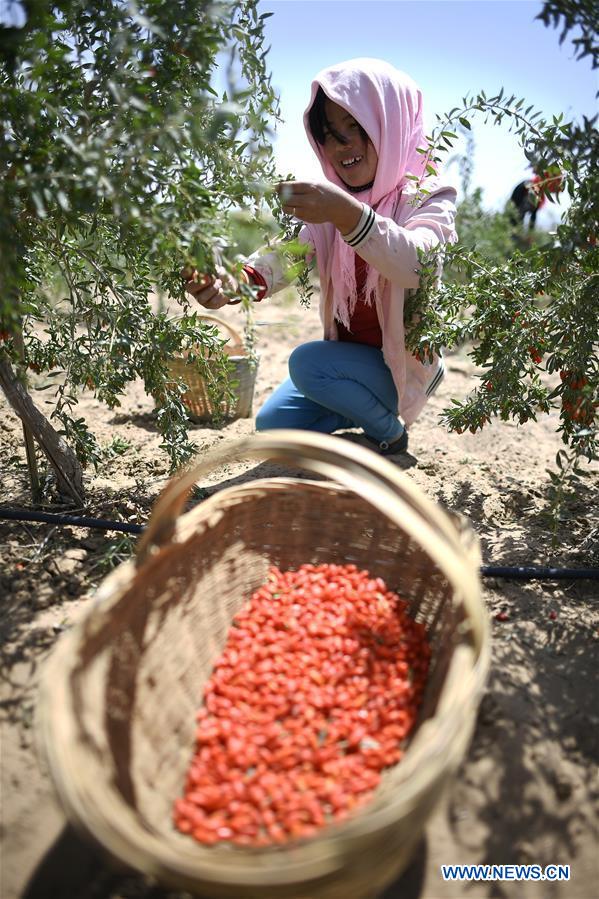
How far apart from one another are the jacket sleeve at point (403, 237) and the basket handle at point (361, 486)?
4.53ft

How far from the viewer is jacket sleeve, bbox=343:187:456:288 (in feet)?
8.86

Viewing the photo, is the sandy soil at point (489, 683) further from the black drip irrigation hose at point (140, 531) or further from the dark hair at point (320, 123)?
the dark hair at point (320, 123)

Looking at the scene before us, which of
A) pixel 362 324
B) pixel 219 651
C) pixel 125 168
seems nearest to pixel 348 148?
pixel 362 324

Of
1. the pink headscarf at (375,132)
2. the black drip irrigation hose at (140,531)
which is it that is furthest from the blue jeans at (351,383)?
the black drip irrigation hose at (140,531)

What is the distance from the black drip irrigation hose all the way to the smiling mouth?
1859 millimetres

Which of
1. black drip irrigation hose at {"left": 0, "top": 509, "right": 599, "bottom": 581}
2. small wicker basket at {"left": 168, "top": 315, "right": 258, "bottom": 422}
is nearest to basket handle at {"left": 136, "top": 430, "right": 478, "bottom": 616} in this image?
black drip irrigation hose at {"left": 0, "top": 509, "right": 599, "bottom": 581}

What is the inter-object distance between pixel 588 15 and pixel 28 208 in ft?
5.78

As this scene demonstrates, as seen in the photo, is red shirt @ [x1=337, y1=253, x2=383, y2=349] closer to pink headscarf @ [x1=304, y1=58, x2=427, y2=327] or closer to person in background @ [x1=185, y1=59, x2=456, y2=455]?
person in background @ [x1=185, y1=59, x2=456, y2=455]

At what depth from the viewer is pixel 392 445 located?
142 inches

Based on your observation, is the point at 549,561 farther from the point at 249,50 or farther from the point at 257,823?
the point at 249,50

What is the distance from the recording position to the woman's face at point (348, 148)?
300cm

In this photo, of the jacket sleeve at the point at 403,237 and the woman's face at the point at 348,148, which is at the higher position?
the woman's face at the point at 348,148

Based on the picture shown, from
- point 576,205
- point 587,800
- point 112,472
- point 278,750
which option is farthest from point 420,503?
point 112,472

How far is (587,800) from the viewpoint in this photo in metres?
1.68
